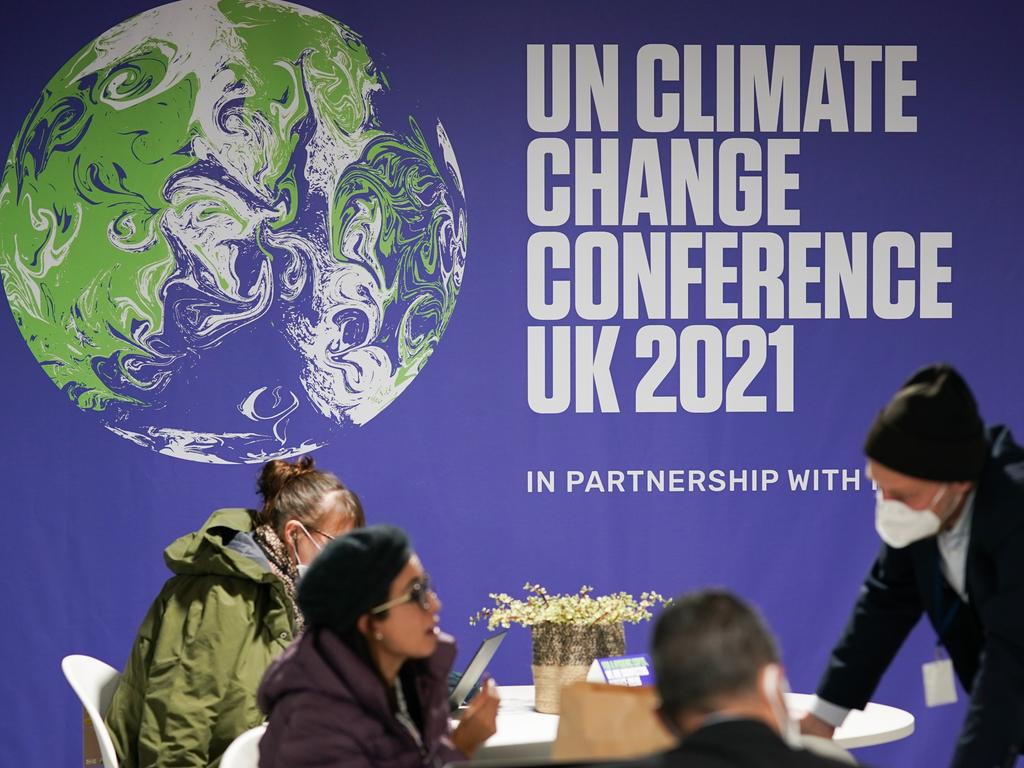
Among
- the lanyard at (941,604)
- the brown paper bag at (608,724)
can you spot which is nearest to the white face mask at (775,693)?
the brown paper bag at (608,724)

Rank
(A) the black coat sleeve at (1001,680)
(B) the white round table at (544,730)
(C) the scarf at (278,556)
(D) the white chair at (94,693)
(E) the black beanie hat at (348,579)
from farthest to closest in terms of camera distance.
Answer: (C) the scarf at (278,556), (D) the white chair at (94,693), (B) the white round table at (544,730), (E) the black beanie hat at (348,579), (A) the black coat sleeve at (1001,680)

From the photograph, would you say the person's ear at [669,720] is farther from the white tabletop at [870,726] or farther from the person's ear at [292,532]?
the person's ear at [292,532]

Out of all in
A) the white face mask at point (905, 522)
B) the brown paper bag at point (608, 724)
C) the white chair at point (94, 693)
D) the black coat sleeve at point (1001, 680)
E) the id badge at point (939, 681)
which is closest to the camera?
→ the brown paper bag at point (608, 724)

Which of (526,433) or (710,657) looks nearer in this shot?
(710,657)

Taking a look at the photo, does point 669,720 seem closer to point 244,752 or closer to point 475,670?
point 244,752

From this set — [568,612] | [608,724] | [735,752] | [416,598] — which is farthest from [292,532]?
[735,752]

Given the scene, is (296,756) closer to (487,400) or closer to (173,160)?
(487,400)

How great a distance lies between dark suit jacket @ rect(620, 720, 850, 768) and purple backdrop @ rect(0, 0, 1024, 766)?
3.36m

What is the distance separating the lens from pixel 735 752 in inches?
54.8

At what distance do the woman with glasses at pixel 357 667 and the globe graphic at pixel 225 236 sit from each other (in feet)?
7.16

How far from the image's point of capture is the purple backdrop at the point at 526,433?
4.77 metres

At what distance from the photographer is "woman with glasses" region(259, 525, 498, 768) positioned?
2475mm

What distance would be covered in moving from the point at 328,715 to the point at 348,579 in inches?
9.7

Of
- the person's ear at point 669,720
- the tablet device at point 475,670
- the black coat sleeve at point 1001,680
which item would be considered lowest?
the tablet device at point 475,670
